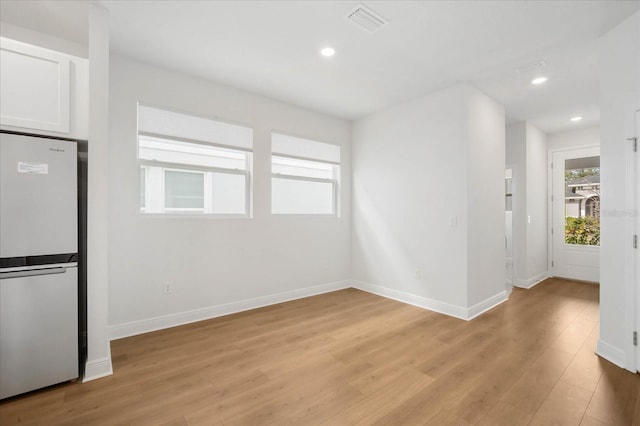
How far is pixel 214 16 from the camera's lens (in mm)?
2436

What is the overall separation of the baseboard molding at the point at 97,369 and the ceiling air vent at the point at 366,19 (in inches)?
136

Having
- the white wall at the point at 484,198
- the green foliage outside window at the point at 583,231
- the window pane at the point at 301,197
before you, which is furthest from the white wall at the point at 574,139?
the window pane at the point at 301,197

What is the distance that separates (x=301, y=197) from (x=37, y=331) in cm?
329

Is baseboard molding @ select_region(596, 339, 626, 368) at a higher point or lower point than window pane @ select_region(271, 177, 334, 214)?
lower

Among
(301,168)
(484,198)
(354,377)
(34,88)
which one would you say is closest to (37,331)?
(34,88)

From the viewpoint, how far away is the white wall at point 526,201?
5.08m

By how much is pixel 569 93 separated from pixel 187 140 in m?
5.06

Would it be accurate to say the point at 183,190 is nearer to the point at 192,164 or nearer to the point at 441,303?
the point at 192,164

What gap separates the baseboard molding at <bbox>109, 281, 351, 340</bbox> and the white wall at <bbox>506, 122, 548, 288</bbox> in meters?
3.52

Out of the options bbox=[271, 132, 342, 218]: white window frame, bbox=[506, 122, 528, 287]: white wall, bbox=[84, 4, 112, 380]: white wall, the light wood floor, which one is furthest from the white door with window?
bbox=[84, 4, 112, 380]: white wall

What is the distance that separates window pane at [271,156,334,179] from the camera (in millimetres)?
4359

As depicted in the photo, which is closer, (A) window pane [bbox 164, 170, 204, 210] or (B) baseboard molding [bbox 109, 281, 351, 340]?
(B) baseboard molding [bbox 109, 281, 351, 340]

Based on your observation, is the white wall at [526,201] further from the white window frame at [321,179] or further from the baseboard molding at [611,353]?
the white window frame at [321,179]

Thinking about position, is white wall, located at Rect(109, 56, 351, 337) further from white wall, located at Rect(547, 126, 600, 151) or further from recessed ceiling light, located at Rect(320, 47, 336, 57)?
white wall, located at Rect(547, 126, 600, 151)
